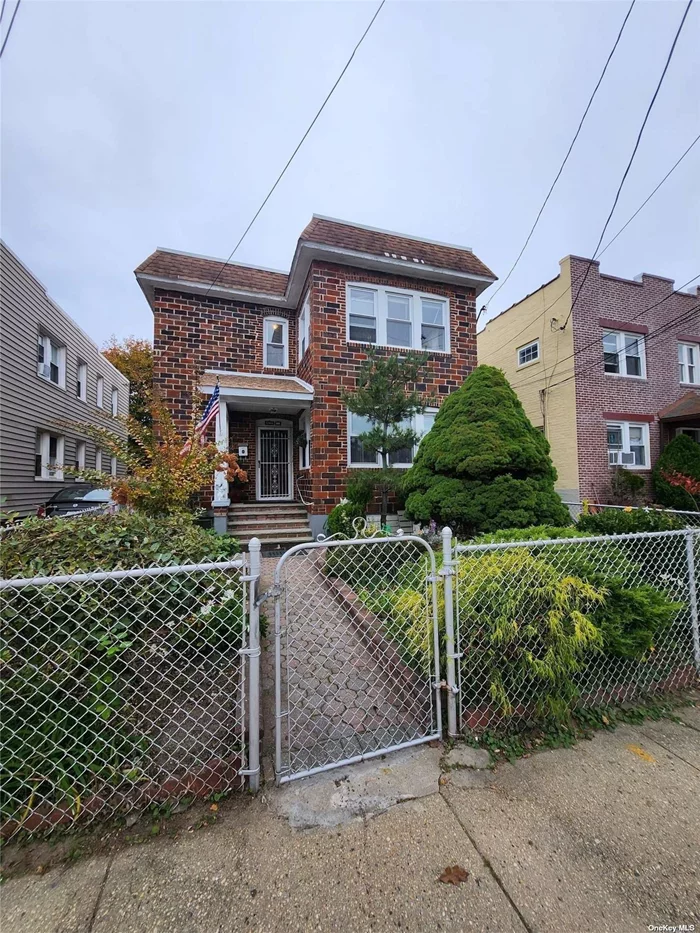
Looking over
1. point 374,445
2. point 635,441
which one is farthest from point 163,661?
point 635,441

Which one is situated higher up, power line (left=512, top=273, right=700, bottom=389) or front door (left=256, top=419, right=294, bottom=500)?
power line (left=512, top=273, right=700, bottom=389)

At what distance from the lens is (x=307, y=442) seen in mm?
9109

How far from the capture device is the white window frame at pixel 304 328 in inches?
352

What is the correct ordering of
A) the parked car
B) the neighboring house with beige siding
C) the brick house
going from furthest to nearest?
1. the neighboring house with beige siding
2. the parked car
3. the brick house

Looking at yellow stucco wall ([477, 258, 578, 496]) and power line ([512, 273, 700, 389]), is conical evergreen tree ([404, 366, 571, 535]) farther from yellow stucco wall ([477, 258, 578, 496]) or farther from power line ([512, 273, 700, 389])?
power line ([512, 273, 700, 389])

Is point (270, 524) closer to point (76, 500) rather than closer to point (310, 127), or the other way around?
point (76, 500)

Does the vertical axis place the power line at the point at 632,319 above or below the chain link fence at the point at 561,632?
above

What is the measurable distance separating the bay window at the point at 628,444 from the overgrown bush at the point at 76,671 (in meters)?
14.2

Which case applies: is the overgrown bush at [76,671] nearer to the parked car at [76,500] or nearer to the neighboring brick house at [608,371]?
the parked car at [76,500]

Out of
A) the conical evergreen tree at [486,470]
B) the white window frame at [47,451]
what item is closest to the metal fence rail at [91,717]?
the conical evergreen tree at [486,470]

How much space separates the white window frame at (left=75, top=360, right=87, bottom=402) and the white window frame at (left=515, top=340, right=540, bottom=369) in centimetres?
1653

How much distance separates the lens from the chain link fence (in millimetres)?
2412

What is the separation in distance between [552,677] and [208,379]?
832 cm

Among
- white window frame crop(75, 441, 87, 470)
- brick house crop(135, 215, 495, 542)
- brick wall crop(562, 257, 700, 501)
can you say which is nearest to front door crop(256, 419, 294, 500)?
brick house crop(135, 215, 495, 542)
